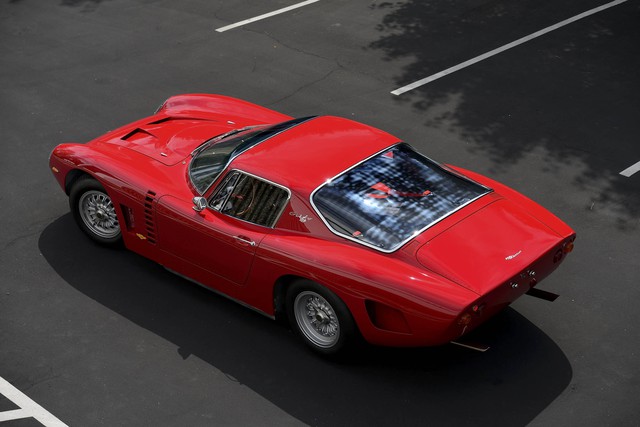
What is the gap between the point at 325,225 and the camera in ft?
23.0

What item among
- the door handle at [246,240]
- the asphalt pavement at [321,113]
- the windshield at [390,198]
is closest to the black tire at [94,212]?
the asphalt pavement at [321,113]

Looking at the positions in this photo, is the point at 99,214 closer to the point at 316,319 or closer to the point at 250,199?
the point at 250,199

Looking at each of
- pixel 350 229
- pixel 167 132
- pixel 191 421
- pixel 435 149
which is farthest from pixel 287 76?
pixel 191 421

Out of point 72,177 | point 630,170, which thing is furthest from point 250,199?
point 630,170

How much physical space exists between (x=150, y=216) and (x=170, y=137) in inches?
43.0

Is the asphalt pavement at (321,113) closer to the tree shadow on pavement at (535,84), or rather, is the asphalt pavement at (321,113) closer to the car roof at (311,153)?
the tree shadow on pavement at (535,84)

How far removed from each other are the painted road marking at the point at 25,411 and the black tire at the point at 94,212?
6.51 ft

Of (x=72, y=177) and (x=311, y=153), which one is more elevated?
(x=311, y=153)

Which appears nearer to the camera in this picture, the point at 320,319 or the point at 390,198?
the point at 320,319

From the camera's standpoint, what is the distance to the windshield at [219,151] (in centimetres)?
780

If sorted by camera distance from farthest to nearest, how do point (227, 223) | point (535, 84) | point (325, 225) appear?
point (535, 84), point (227, 223), point (325, 225)

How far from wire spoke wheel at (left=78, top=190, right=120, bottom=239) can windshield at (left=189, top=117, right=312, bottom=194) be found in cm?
95

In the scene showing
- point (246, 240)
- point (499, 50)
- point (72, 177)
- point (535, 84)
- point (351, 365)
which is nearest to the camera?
point (351, 365)

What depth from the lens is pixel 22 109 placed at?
37.4 ft
